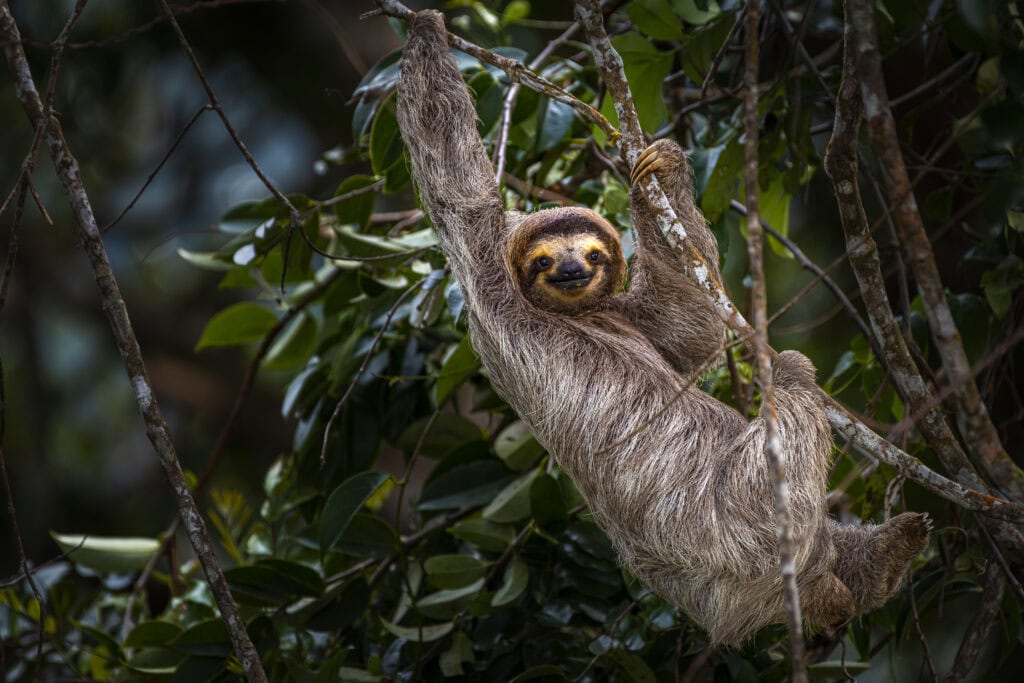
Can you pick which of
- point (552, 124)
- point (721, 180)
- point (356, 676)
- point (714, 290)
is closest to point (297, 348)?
point (356, 676)

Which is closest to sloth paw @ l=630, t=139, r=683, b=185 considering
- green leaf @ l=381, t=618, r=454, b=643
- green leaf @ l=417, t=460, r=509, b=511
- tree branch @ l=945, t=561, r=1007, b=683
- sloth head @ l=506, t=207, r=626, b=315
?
sloth head @ l=506, t=207, r=626, b=315

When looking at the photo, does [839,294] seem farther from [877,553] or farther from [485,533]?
[485,533]

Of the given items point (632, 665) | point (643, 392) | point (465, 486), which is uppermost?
point (643, 392)

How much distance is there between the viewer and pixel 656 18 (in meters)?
5.25

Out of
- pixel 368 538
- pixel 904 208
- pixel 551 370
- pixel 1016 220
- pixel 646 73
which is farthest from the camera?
pixel 368 538

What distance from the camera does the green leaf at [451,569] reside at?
5.36m

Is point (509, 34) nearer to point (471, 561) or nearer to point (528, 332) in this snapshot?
point (528, 332)

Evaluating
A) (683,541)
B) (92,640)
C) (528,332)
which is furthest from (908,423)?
(92,640)

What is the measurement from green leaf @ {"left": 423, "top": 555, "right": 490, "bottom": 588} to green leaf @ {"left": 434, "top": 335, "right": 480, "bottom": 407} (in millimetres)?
886

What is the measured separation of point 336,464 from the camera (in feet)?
20.3

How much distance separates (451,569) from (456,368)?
1143mm

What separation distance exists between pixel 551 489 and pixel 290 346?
2450mm

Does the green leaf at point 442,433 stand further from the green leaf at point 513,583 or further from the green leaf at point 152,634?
the green leaf at point 152,634

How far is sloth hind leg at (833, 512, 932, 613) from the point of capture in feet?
14.2
